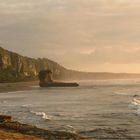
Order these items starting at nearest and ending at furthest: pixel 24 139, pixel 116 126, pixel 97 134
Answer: pixel 24 139
pixel 97 134
pixel 116 126

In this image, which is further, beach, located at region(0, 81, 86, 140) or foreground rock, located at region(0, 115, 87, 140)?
foreground rock, located at region(0, 115, 87, 140)

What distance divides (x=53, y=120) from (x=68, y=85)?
122 m

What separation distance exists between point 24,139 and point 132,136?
800 cm

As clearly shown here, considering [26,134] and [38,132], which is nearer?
[26,134]

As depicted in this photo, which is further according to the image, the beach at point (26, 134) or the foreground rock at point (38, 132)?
the foreground rock at point (38, 132)

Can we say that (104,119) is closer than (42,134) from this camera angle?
No

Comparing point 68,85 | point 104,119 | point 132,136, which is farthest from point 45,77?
point 132,136

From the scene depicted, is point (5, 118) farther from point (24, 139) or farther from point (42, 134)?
point (24, 139)

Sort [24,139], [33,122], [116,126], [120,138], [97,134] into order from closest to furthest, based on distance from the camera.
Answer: [24,139]
[120,138]
[97,134]
[116,126]
[33,122]

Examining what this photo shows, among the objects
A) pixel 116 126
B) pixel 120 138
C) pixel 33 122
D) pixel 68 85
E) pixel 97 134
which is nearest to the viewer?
pixel 120 138

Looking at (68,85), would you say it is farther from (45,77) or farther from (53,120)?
(53,120)

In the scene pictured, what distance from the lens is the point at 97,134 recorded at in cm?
2672

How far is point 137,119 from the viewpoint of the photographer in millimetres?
35562

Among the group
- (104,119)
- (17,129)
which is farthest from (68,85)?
(17,129)
